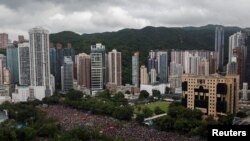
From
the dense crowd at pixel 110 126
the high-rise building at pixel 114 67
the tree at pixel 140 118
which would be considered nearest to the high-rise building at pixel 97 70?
the high-rise building at pixel 114 67

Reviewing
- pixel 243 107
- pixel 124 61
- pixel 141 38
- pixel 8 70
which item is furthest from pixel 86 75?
pixel 141 38

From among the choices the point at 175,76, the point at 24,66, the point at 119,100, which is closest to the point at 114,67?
the point at 175,76

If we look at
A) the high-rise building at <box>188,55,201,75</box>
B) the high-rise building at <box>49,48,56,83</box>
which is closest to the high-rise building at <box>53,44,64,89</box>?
the high-rise building at <box>49,48,56,83</box>

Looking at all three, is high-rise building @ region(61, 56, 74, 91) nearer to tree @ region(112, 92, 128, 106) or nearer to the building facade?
tree @ region(112, 92, 128, 106)

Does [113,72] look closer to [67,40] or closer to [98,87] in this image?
[98,87]

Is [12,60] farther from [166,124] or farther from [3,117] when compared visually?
[166,124]

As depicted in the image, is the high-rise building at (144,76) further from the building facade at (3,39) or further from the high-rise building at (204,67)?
the building facade at (3,39)
